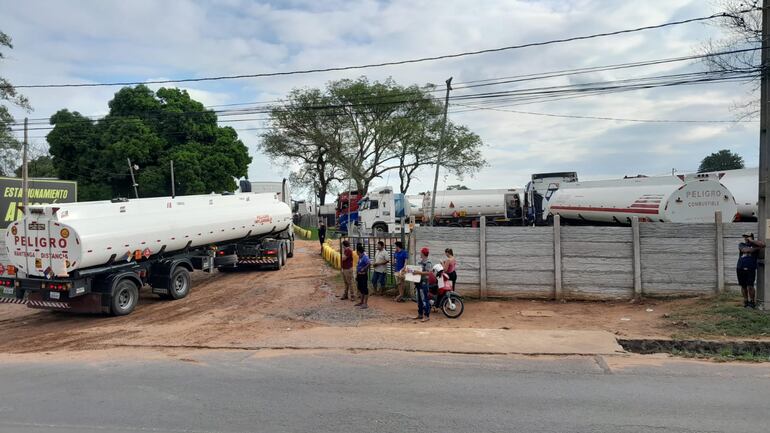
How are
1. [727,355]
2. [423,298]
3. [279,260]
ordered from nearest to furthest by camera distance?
[727,355] → [423,298] → [279,260]

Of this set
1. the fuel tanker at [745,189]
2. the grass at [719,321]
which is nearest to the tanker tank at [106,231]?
the grass at [719,321]

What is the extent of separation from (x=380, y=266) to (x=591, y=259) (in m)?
5.29

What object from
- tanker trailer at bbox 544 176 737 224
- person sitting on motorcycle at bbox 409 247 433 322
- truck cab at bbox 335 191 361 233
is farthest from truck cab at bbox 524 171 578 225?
person sitting on motorcycle at bbox 409 247 433 322

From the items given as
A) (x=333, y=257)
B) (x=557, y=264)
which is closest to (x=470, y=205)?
(x=333, y=257)

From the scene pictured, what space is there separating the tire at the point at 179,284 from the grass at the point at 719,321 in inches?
511

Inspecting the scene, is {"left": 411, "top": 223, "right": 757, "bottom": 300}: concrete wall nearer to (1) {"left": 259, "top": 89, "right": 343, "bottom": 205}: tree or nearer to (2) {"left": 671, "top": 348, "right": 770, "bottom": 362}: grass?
(2) {"left": 671, "top": 348, "right": 770, "bottom": 362}: grass

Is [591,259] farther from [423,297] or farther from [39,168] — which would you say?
[39,168]

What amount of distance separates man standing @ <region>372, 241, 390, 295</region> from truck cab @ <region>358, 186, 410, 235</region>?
19.3m

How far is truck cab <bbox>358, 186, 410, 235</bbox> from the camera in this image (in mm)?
34312

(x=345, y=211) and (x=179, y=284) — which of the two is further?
(x=345, y=211)

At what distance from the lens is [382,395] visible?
6586 mm

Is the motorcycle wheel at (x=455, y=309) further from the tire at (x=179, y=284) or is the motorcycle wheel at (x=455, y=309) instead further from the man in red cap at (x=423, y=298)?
the tire at (x=179, y=284)

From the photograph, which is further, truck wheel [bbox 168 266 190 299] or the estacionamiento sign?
the estacionamiento sign

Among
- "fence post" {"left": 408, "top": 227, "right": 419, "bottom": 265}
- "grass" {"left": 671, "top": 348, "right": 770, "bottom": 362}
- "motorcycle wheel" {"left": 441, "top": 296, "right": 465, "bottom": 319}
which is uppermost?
"fence post" {"left": 408, "top": 227, "right": 419, "bottom": 265}
